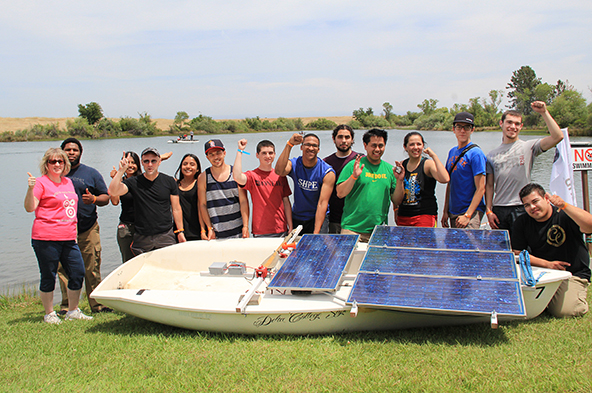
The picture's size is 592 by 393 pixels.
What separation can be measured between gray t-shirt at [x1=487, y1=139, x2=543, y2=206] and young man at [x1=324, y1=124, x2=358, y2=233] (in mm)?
1847

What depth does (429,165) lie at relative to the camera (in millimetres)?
5145

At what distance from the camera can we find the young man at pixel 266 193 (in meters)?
5.54

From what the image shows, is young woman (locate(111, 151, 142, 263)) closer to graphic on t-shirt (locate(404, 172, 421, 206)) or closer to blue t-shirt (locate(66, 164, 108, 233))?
blue t-shirt (locate(66, 164, 108, 233))

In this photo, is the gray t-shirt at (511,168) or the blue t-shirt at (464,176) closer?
the gray t-shirt at (511,168)

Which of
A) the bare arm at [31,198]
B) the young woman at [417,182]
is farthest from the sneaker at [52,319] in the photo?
the young woman at [417,182]

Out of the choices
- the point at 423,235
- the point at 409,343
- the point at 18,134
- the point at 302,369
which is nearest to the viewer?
the point at 302,369

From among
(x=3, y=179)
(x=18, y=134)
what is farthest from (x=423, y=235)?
(x=18, y=134)

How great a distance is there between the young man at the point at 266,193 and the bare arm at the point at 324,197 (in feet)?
1.67

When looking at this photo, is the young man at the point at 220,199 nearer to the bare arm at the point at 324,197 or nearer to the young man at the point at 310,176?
the young man at the point at 310,176

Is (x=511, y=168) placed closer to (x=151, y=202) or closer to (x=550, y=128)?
(x=550, y=128)

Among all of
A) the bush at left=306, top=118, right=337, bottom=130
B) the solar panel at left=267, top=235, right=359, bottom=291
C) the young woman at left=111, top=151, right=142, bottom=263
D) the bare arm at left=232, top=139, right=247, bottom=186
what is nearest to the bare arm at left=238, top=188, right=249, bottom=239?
the bare arm at left=232, top=139, right=247, bottom=186

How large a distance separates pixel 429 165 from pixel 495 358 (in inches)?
96.0

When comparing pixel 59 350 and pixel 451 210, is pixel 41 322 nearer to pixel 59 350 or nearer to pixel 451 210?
pixel 59 350

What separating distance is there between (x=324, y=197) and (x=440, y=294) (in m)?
2.01
